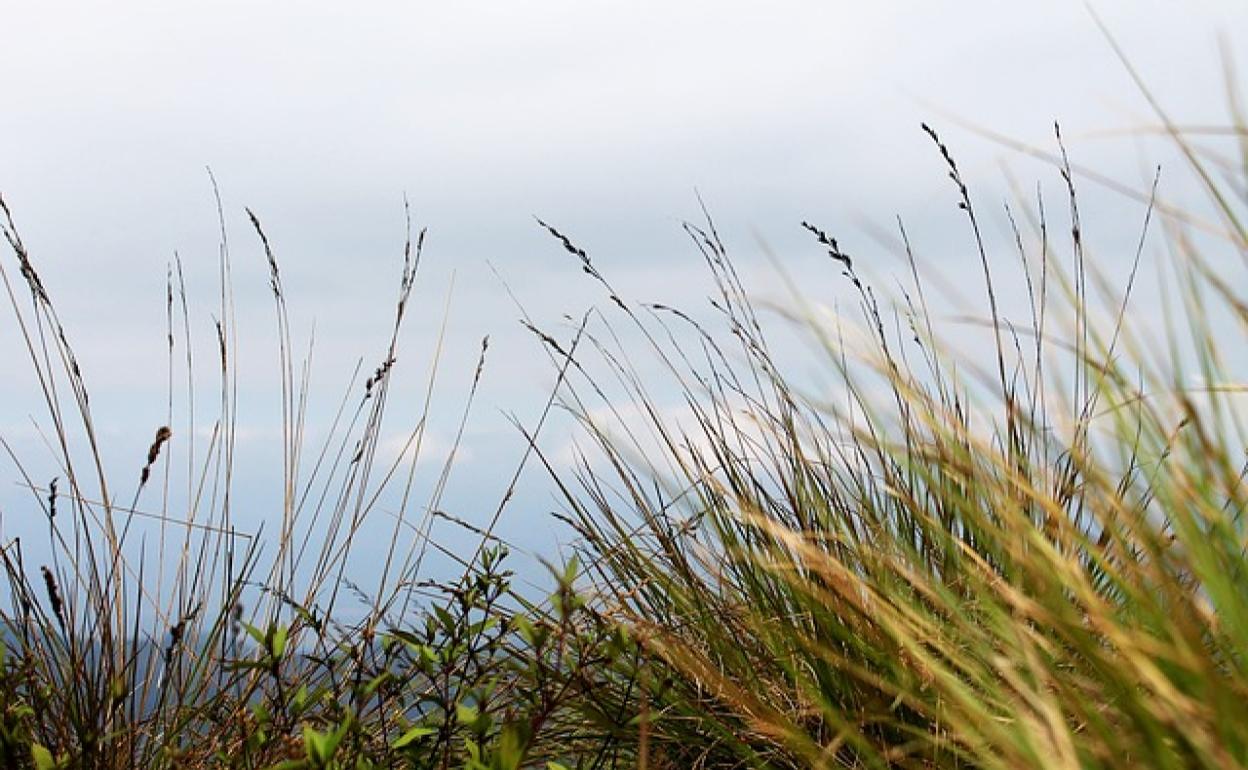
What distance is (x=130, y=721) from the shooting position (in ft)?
7.54

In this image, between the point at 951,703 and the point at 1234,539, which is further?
the point at 951,703

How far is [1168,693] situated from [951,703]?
3.21 feet

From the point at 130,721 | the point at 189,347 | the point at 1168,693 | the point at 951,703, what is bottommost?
the point at 1168,693

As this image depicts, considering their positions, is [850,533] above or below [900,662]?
above

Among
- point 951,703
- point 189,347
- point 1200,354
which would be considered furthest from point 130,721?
point 1200,354

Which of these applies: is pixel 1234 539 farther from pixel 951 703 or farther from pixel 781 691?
pixel 781 691

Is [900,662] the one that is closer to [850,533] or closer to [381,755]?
[850,533]

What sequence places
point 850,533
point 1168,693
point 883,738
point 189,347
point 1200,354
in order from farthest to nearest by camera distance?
point 189,347
point 850,533
point 883,738
point 1200,354
point 1168,693

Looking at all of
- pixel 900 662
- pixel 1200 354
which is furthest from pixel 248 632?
pixel 1200 354

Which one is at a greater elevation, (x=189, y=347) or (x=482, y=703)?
(x=189, y=347)

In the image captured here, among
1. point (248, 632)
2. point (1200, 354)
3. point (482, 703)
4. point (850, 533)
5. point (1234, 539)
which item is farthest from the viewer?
point (850, 533)

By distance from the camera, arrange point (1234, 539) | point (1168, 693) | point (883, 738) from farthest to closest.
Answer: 1. point (883, 738)
2. point (1234, 539)
3. point (1168, 693)

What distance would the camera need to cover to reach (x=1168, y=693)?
1.15 m

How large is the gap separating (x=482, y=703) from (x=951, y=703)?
2.23 feet
